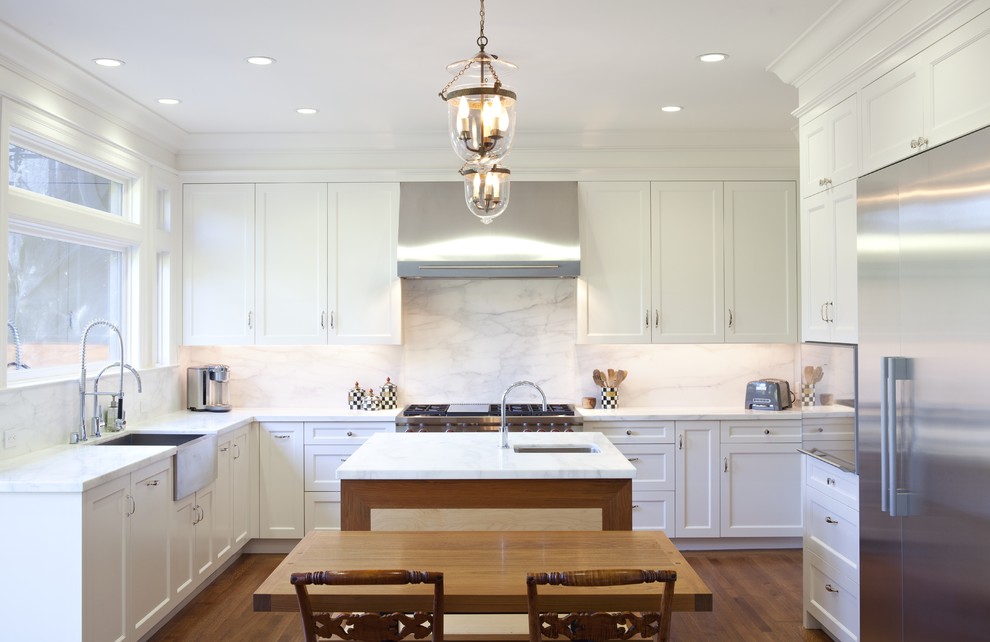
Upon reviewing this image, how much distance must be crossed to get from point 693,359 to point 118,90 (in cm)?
407

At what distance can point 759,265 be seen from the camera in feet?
17.4

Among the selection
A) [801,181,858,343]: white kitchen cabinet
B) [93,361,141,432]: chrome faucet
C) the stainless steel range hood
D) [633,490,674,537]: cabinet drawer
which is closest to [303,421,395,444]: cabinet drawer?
the stainless steel range hood

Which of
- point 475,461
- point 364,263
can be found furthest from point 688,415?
point 364,263

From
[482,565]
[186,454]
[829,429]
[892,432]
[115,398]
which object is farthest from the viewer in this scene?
[115,398]

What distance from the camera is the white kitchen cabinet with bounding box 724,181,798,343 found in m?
5.29

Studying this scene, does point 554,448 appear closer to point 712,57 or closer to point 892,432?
point 892,432

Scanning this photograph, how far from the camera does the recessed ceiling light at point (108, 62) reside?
3.73m

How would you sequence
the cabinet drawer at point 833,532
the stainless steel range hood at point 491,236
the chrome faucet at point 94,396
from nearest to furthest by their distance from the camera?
1. the cabinet drawer at point 833,532
2. the chrome faucet at point 94,396
3. the stainless steel range hood at point 491,236

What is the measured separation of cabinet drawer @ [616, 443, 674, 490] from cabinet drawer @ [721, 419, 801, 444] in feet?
1.29

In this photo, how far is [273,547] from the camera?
5.16m

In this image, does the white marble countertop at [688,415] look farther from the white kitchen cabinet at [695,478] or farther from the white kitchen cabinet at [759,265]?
the white kitchen cabinet at [759,265]

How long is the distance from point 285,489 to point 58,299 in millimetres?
1815

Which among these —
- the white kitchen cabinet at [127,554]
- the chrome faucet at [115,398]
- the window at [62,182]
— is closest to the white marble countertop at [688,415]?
the white kitchen cabinet at [127,554]

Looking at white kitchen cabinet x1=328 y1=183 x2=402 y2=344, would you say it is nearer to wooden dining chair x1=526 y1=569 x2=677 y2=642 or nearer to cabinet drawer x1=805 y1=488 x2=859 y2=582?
cabinet drawer x1=805 y1=488 x2=859 y2=582
